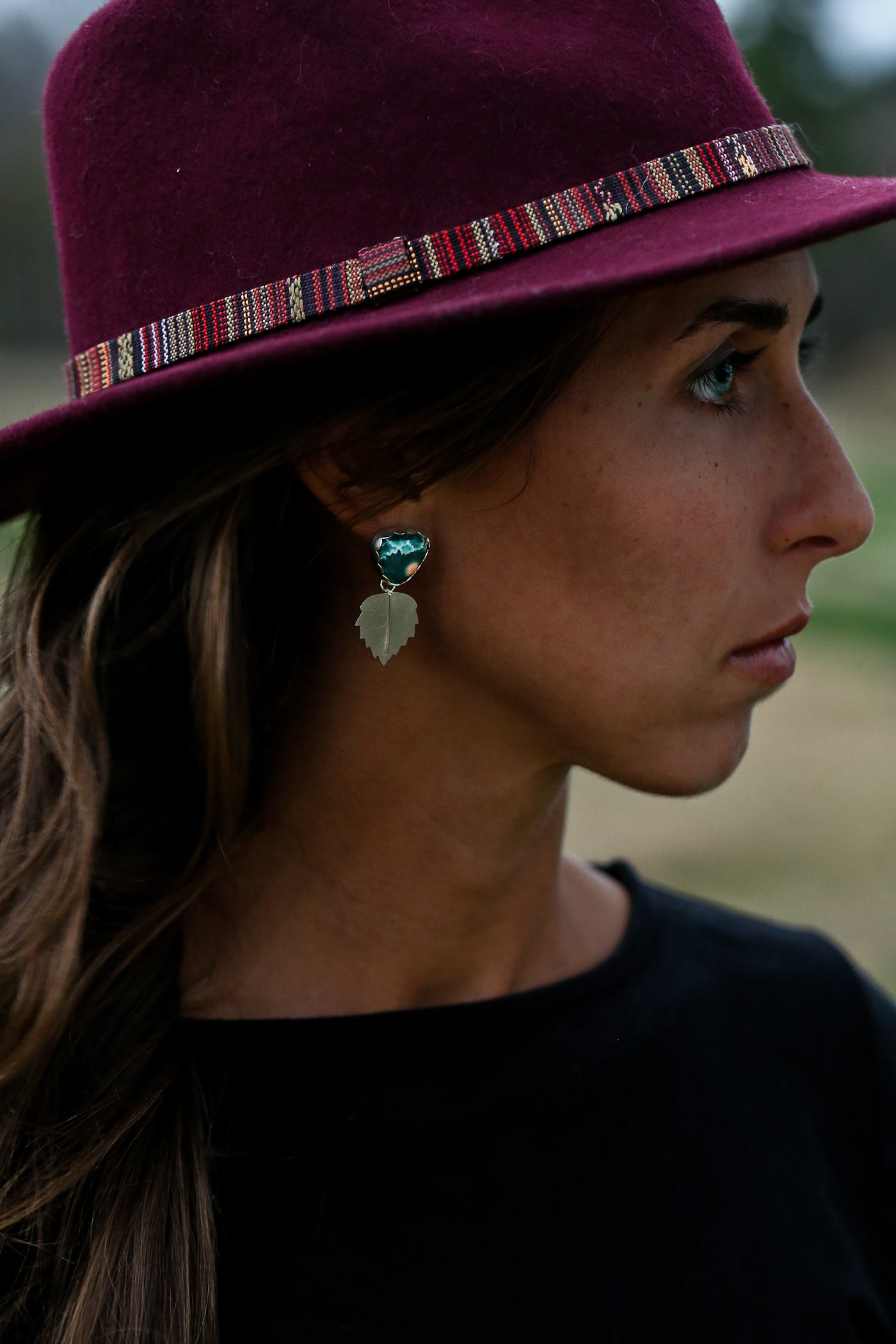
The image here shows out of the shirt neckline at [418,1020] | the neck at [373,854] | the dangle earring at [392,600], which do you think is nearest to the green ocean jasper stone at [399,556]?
the dangle earring at [392,600]

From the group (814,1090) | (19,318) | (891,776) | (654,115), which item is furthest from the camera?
(19,318)

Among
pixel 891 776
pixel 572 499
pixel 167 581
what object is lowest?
pixel 891 776

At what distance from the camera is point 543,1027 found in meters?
1.45

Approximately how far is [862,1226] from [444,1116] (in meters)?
0.56

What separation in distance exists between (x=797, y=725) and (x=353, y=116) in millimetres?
7000

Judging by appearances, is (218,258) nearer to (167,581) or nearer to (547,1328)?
(167,581)

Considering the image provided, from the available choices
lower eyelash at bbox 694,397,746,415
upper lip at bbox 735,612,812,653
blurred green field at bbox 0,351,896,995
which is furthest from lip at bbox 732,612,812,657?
blurred green field at bbox 0,351,896,995

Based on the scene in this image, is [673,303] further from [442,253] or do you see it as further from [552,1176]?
[552,1176]

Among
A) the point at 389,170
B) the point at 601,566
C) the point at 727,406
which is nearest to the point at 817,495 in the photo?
the point at 727,406

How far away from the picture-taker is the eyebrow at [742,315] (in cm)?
122

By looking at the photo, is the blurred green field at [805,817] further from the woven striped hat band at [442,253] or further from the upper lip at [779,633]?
the upper lip at [779,633]

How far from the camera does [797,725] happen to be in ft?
25.5

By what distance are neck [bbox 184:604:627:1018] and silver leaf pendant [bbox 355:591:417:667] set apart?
0.28ft

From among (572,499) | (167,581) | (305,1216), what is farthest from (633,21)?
(305,1216)
